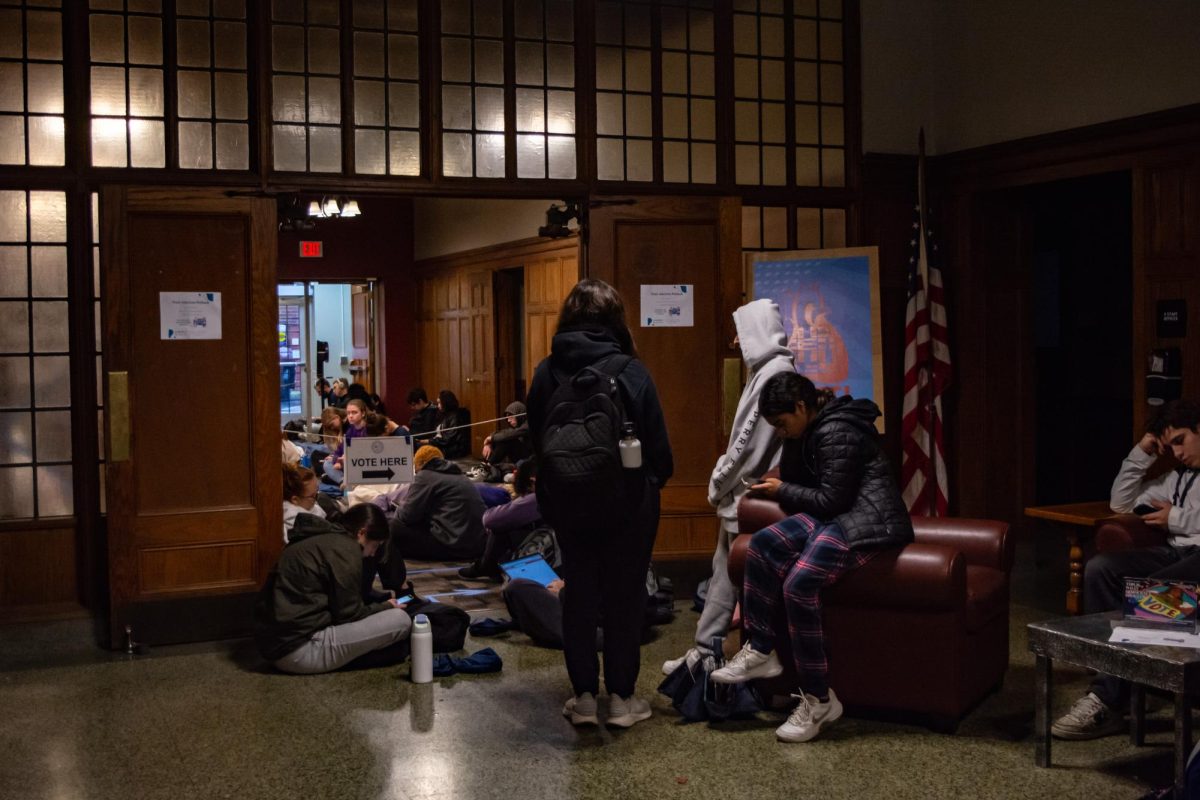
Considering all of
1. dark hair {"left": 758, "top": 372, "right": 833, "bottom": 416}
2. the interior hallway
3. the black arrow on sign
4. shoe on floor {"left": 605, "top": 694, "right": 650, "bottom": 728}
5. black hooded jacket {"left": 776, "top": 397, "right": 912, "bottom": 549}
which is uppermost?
dark hair {"left": 758, "top": 372, "right": 833, "bottom": 416}

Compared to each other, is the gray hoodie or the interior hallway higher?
the gray hoodie

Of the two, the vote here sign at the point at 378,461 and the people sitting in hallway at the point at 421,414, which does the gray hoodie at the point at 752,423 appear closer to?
the vote here sign at the point at 378,461

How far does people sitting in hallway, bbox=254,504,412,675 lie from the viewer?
16.3 feet

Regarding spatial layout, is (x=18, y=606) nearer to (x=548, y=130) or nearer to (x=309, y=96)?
(x=309, y=96)

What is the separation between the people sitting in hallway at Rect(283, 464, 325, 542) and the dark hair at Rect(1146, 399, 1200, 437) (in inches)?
146

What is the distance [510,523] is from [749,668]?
8.10 feet

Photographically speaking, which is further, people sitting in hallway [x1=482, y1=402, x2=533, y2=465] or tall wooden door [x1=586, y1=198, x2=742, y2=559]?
people sitting in hallway [x1=482, y1=402, x2=533, y2=465]

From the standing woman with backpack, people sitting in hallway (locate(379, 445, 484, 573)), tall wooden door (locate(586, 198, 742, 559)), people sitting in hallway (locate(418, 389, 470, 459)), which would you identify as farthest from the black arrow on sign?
people sitting in hallway (locate(418, 389, 470, 459))

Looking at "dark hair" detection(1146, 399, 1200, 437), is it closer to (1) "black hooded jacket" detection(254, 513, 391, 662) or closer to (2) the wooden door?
(1) "black hooded jacket" detection(254, 513, 391, 662)

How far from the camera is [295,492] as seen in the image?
6016 millimetres

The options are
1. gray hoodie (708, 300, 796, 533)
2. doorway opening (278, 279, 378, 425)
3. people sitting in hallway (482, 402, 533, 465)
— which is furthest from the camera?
doorway opening (278, 279, 378, 425)

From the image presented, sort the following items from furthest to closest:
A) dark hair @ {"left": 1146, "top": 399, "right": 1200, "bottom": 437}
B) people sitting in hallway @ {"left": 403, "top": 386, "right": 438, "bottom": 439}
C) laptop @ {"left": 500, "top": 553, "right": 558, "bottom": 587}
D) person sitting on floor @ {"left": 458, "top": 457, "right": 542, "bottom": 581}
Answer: people sitting in hallway @ {"left": 403, "top": 386, "right": 438, "bottom": 439} < person sitting on floor @ {"left": 458, "top": 457, "right": 542, "bottom": 581} < laptop @ {"left": 500, "top": 553, "right": 558, "bottom": 587} < dark hair @ {"left": 1146, "top": 399, "right": 1200, "bottom": 437}

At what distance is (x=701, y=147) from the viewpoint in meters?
6.65

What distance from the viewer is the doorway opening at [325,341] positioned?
1543 centimetres
